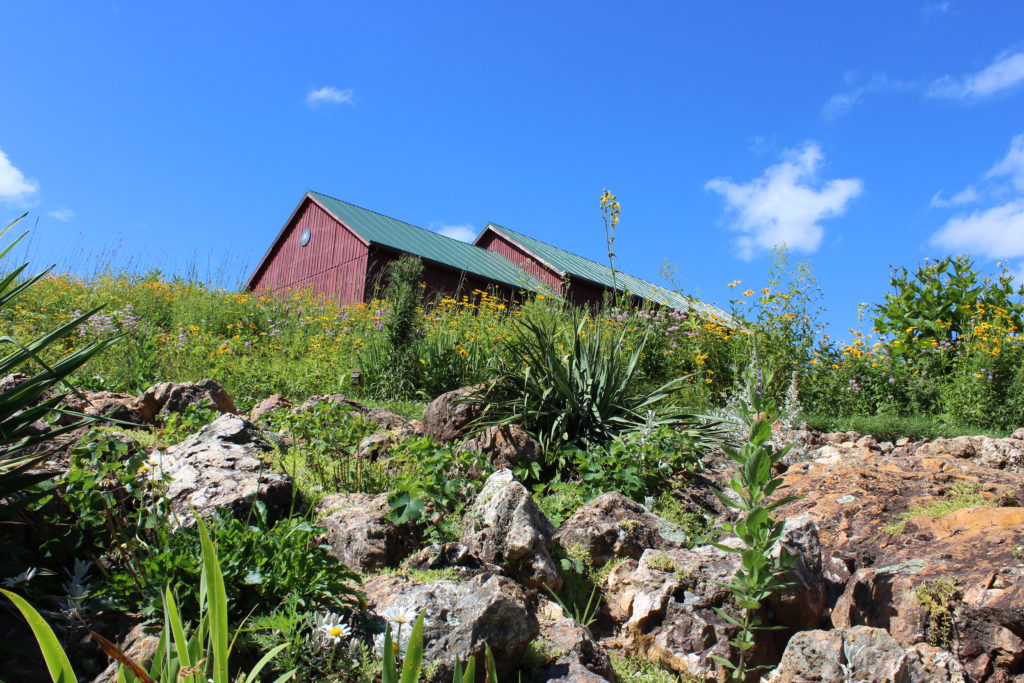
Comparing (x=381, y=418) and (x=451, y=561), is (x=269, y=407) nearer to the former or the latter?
(x=381, y=418)

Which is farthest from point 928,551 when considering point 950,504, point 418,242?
point 418,242

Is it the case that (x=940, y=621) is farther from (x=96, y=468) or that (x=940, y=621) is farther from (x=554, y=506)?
(x=96, y=468)

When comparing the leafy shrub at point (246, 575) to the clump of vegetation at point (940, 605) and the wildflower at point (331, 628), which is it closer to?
the wildflower at point (331, 628)

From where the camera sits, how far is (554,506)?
4.59 meters

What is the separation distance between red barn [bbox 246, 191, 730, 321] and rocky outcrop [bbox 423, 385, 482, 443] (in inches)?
545

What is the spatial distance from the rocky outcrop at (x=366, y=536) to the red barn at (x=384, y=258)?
16051mm

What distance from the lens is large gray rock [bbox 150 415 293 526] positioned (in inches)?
134

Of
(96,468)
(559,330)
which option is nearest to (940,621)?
(96,468)

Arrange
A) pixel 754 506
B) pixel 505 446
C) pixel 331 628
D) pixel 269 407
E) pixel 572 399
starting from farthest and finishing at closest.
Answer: pixel 269 407
pixel 572 399
pixel 505 446
pixel 754 506
pixel 331 628

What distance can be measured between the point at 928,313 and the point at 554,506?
34.9 feet

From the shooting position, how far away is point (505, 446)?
5.17m

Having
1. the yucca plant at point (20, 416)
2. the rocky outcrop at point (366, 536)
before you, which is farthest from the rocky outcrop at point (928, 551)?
the yucca plant at point (20, 416)

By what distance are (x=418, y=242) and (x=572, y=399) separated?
18.1 metres

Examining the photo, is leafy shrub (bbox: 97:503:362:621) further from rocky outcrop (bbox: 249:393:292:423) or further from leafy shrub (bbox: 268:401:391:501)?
rocky outcrop (bbox: 249:393:292:423)
